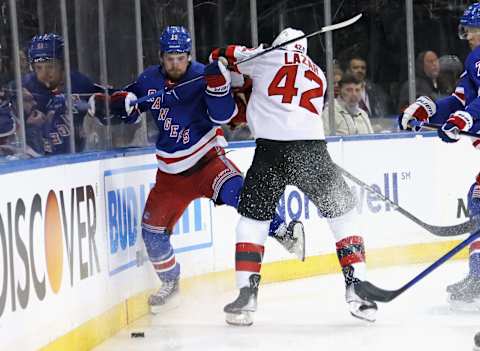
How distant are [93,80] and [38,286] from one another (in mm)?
1378

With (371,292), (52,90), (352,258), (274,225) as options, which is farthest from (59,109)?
(371,292)

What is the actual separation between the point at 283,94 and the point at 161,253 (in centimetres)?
90

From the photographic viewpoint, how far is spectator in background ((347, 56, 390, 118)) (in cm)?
725

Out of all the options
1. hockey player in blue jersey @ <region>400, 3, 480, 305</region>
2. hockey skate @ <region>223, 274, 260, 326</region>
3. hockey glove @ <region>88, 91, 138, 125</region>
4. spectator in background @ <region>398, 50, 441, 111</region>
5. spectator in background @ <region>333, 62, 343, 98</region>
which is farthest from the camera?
spectator in background @ <region>398, 50, 441, 111</region>

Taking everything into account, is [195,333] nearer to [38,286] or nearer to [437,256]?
[38,286]

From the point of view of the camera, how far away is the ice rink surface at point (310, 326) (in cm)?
462

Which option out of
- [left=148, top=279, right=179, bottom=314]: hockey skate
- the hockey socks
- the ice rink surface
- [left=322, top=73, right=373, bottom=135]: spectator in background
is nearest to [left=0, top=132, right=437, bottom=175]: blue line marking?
[left=322, top=73, right=373, bottom=135]: spectator in background

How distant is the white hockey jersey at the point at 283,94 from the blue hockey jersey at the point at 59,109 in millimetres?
612

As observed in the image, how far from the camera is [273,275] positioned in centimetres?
634

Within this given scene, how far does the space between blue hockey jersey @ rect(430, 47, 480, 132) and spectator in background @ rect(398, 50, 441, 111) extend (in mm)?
2008

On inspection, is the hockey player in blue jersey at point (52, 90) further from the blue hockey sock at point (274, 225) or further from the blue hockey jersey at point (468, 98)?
the blue hockey jersey at point (468, 98)

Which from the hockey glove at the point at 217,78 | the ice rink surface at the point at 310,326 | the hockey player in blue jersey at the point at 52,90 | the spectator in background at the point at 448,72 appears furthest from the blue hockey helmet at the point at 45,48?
the spectator in background at the point at 448,72

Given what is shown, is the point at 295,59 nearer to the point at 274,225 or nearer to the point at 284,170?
the point at 284,170

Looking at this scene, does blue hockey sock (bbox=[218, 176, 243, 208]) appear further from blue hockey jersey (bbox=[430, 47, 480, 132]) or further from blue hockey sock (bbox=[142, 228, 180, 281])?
blue hockey jersey (bbox=[430, 47, 480, 132])
